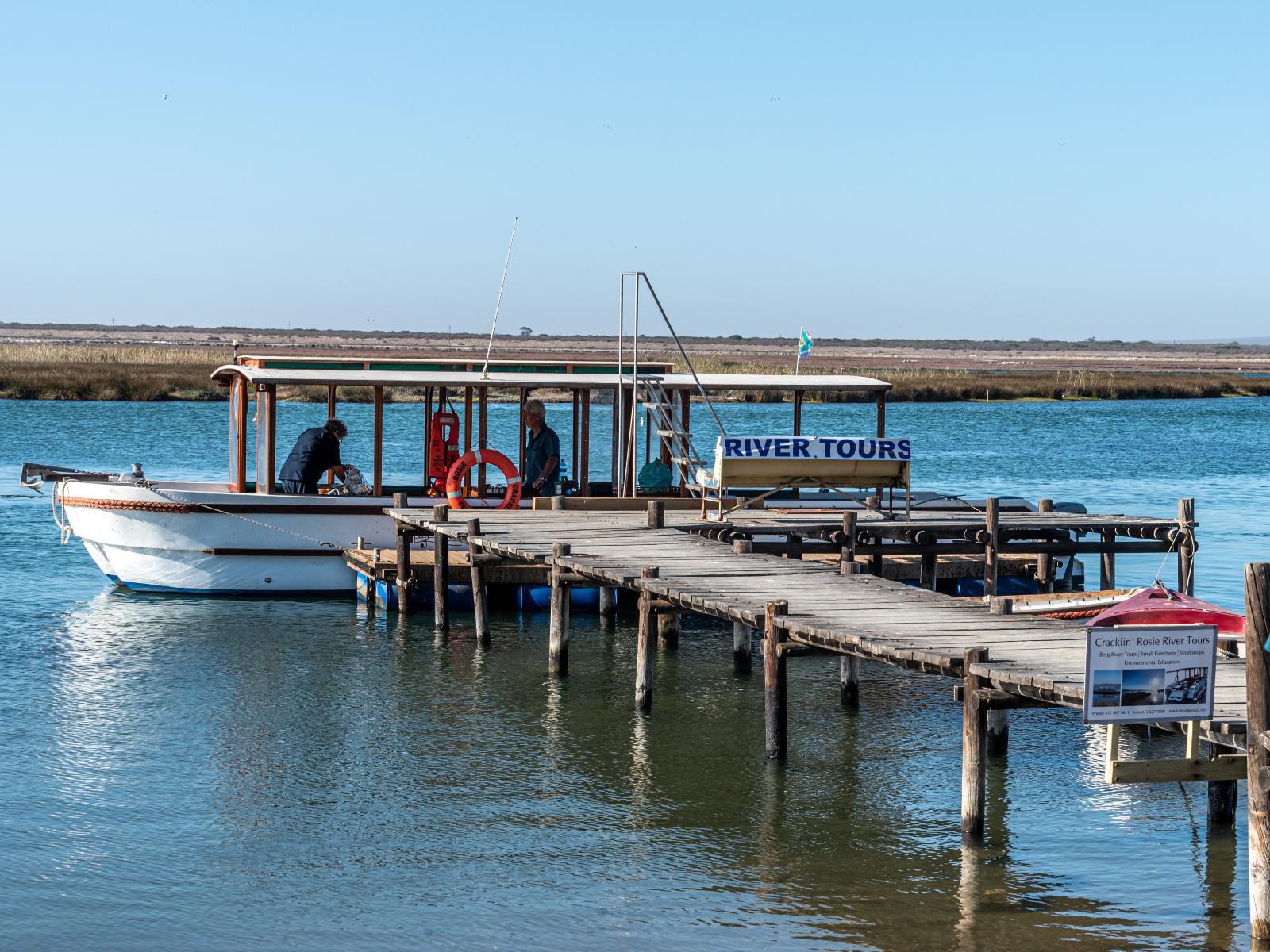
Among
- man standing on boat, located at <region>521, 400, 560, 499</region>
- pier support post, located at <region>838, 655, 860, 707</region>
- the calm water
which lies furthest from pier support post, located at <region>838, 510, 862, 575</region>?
man standing on boat, located at <region>521, 400, 560, 499</region>

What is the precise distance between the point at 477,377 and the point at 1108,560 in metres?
7.65

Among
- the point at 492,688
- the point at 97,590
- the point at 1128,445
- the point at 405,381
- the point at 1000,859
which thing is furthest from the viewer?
the point at 1128,445

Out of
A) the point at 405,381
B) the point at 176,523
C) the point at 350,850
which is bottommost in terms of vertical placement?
the point at 350,850

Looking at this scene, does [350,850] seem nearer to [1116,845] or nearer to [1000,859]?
[1000,859]

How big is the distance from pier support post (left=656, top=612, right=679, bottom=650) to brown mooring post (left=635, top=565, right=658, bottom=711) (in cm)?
281

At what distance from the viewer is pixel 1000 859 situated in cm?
1074

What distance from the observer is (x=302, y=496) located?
63.7ft

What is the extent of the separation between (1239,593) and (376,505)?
38.4 feet

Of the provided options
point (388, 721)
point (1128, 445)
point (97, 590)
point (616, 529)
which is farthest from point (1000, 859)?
point (1128, 445)

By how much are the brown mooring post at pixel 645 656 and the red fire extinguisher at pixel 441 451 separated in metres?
5.88

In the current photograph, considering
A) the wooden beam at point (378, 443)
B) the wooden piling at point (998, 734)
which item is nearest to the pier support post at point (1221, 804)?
the wooden piling at point (998, 734)

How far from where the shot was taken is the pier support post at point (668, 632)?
1792 centimetres

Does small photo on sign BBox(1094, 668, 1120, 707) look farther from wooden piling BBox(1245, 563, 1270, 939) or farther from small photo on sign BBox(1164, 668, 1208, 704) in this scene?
wooden piling BBox(1245, 563, 1270, 939)

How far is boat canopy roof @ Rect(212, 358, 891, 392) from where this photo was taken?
1916 centimetres
